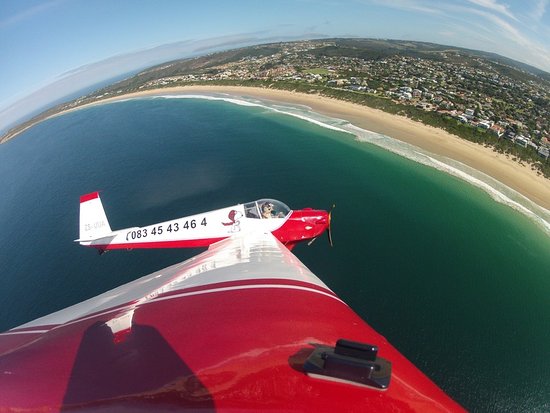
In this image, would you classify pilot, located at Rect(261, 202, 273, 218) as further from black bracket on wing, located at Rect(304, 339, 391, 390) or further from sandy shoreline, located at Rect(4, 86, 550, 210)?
sandy shoreline, located at Rect(4, 86, 550, 210)

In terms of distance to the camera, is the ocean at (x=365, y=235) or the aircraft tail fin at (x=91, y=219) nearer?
the aircraft tail fin at (x=91, y=219)

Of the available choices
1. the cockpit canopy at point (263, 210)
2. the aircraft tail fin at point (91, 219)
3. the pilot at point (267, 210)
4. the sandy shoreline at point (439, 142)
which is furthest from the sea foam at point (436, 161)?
the aircraft tail fin at point (91, 219)

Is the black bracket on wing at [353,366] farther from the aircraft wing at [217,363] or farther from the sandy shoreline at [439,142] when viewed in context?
the sandy shoreline at [439,142]

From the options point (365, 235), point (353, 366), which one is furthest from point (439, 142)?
point (353, 366)

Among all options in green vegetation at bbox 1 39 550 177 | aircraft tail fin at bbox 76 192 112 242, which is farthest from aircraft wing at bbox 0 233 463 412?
green vegetation at bbox 1 39 550 177

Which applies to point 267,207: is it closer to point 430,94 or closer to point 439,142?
point 439,142
